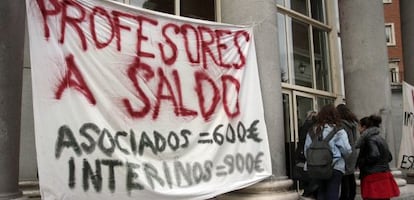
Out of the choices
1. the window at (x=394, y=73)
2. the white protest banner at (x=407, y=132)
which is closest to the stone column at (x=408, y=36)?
the white protest banner at (x=407, y=132)

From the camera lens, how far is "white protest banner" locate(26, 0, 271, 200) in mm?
3592

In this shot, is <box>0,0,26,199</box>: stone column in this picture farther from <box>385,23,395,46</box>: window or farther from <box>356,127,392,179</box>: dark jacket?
<box>385,23,395,46</box>: window

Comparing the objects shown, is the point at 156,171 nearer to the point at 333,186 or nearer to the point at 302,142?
the point at 333,186

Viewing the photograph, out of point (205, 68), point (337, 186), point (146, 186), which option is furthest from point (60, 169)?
point (337, 186)

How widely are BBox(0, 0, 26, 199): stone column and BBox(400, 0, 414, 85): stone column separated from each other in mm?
8904

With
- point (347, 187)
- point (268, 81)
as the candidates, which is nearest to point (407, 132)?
point (347, 187)

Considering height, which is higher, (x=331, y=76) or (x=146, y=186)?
(x=331, y=76)

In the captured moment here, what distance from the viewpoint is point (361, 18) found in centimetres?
848

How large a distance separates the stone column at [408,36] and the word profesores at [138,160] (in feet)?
23.4

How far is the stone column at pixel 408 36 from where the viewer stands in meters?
10.4

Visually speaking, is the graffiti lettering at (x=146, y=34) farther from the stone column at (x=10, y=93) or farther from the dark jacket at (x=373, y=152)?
the dark jacket at (x=373, y=152)

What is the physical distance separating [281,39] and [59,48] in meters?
6.65

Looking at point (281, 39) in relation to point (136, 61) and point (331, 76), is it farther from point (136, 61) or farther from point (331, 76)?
point (136, 61)

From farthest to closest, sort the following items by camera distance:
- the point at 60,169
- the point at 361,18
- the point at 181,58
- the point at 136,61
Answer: the point at 361,18 < the point at 181,58 < the point at 136,61 < the point at 60,169
